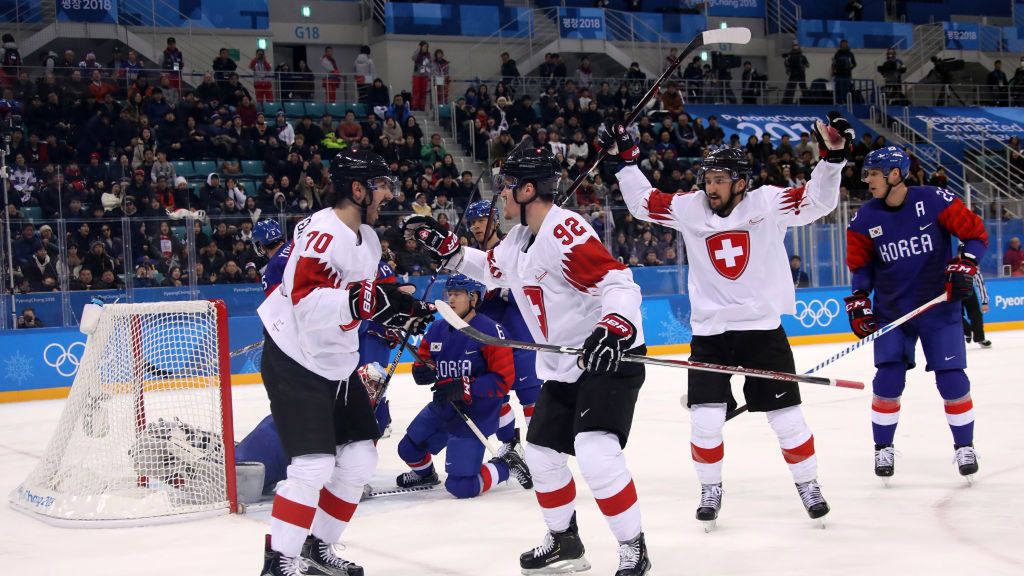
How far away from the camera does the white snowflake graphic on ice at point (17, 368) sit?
9680mm

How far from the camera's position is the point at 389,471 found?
5969 mm

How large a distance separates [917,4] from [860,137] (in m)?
5.86

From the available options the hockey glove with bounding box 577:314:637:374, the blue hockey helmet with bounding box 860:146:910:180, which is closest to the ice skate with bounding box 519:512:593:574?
the hockey glove with bounding box 577:314:637:374

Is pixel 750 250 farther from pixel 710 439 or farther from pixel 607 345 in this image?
pixel 607 345

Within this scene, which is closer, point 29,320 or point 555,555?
point 555,555

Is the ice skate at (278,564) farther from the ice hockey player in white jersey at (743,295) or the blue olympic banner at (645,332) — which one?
the blue olympic banner at (645,332)

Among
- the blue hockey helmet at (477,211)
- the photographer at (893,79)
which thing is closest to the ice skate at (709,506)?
the blue hockey helmet at (477,211)

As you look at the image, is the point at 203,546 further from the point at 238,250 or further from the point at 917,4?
the point at 917,4

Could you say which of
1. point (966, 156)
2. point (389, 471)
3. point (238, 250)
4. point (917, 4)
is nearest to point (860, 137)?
point (966, 156)

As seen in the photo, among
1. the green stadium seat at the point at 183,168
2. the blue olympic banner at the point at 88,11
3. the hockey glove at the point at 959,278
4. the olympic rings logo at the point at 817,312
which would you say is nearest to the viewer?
the hockey glove at the point at 959,278

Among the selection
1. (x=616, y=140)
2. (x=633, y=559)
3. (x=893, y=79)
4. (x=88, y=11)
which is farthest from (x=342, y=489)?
(x=893, y=79)

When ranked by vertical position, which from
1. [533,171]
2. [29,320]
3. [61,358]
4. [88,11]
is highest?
[88,11]

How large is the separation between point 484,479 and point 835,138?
7.19ft

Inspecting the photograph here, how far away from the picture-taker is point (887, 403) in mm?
5270
